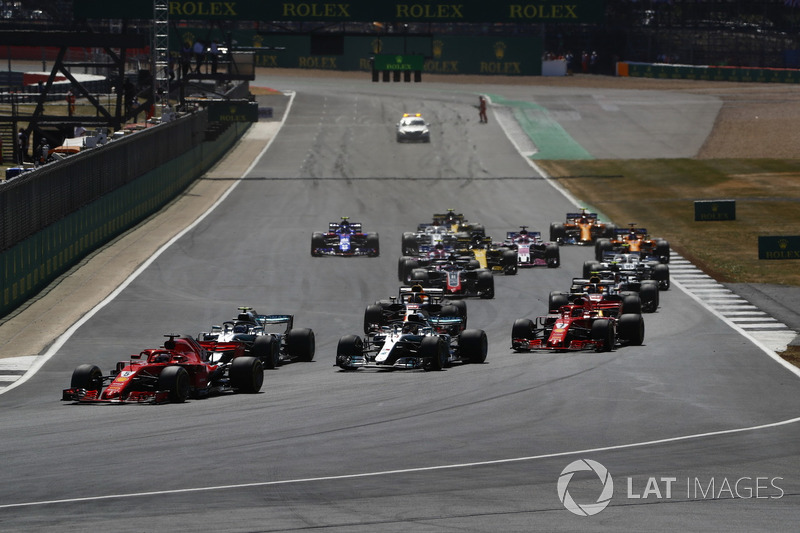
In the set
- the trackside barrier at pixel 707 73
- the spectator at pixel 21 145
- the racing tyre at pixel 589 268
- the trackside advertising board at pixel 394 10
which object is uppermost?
the trackside barrier at pixel 707 73

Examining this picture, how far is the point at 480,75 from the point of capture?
132125 mm

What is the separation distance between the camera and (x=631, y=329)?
3133 centimetres

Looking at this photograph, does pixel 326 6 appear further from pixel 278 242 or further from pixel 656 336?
pixel 656 336

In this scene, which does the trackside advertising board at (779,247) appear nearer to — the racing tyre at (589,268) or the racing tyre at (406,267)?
the racing tyre at (589,268)

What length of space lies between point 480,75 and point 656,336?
10117 cm

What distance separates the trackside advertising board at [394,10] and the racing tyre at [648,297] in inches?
1027

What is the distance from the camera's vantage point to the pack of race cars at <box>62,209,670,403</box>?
2458 centimetres

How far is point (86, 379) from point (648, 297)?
58.7 feet

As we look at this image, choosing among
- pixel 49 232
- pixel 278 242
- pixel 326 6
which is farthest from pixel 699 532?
pixel 326 6

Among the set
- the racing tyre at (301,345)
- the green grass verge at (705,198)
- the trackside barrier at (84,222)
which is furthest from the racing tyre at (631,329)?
the trackside barrier at (84,222)

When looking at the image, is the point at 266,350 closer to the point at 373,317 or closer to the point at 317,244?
the point at 373,317

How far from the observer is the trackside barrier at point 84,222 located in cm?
3694

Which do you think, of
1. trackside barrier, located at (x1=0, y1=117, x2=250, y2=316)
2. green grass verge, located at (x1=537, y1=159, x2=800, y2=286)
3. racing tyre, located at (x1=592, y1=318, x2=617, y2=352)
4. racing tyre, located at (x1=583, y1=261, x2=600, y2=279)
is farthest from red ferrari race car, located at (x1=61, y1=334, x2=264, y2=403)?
green grass verge, located at (x1=537, y1=159, x2=800, y2=286)

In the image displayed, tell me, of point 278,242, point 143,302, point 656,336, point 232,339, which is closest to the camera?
point 232,339
